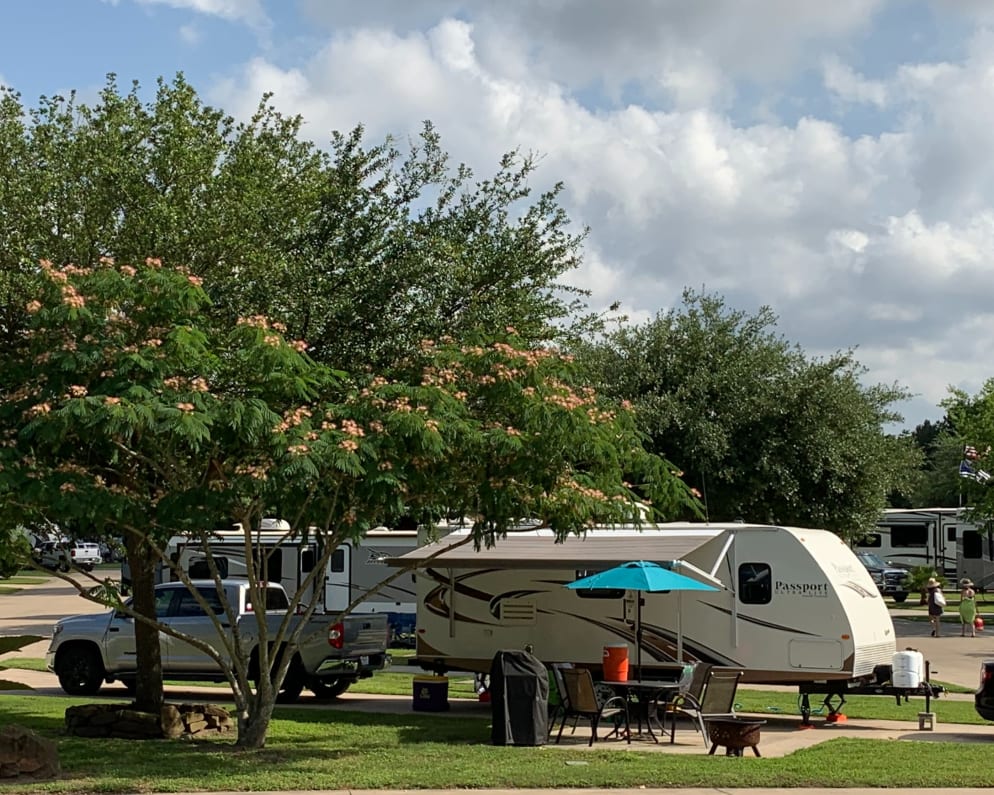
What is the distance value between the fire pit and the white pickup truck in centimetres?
699

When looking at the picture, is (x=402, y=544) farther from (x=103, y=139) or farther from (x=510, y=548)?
(x=103, y=139)

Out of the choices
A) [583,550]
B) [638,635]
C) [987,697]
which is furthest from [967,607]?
[638,635]

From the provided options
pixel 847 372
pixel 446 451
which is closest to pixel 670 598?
pixel 446 451

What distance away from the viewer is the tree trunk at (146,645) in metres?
16.4

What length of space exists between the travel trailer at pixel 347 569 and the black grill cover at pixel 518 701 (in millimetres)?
12968

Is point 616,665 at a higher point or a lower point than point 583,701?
higher

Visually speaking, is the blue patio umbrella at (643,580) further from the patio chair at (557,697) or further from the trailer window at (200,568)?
the trailer window at (200,568)

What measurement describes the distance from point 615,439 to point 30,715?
28.3ft

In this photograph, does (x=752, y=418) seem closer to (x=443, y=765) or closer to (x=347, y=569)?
(x=347, y=569)

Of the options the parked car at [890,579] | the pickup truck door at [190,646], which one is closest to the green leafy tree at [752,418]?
the parked car at [890,579]

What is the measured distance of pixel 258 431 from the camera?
39.1 feet

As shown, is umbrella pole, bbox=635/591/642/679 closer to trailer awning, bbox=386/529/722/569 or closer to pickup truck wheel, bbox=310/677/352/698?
trailer awning, bbox=386/529/722/569

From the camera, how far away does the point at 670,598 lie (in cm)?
1838

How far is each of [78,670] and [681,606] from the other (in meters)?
9.16
